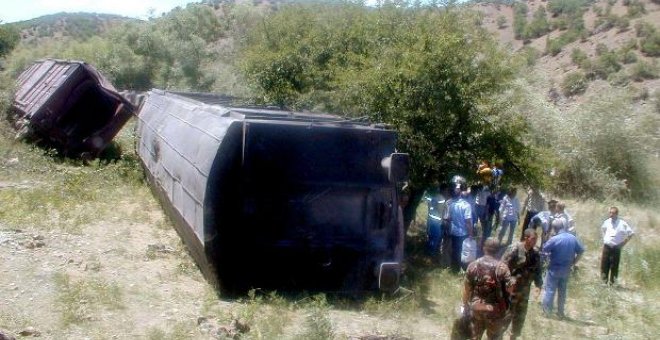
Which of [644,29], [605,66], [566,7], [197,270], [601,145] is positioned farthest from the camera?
[566,7]

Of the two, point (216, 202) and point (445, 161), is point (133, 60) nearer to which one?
point (445, 161)

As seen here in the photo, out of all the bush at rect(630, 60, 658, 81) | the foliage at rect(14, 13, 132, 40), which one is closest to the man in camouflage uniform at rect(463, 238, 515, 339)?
the bush at rect(630, 60, 658, 81)

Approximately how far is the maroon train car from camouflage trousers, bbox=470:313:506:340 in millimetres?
12872

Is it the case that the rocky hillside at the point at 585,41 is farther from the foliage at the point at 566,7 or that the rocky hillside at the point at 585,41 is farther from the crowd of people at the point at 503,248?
the crowd of people at the point at 503,248

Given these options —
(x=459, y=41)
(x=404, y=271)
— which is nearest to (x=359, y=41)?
(x=459, y=41)

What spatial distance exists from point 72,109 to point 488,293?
562 inches

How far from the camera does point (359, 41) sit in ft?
53.4

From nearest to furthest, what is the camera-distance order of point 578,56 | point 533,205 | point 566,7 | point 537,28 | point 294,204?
point 294,204, point 533,205, point 578,56, point 537,28, point 566,7

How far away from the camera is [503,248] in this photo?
15297mm

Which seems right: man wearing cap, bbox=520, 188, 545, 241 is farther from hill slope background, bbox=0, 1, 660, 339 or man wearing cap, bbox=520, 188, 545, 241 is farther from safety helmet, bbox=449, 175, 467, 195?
safety helmet, bbox=449, 175, 467, 195

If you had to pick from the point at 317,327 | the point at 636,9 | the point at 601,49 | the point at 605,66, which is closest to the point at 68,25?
the point at 601,49

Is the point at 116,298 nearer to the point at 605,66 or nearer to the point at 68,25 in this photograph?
the point at 605,66

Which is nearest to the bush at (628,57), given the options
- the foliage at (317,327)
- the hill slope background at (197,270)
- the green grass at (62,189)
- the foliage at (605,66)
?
the foliage at (605,66)

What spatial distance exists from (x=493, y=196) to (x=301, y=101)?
15.3 ft
